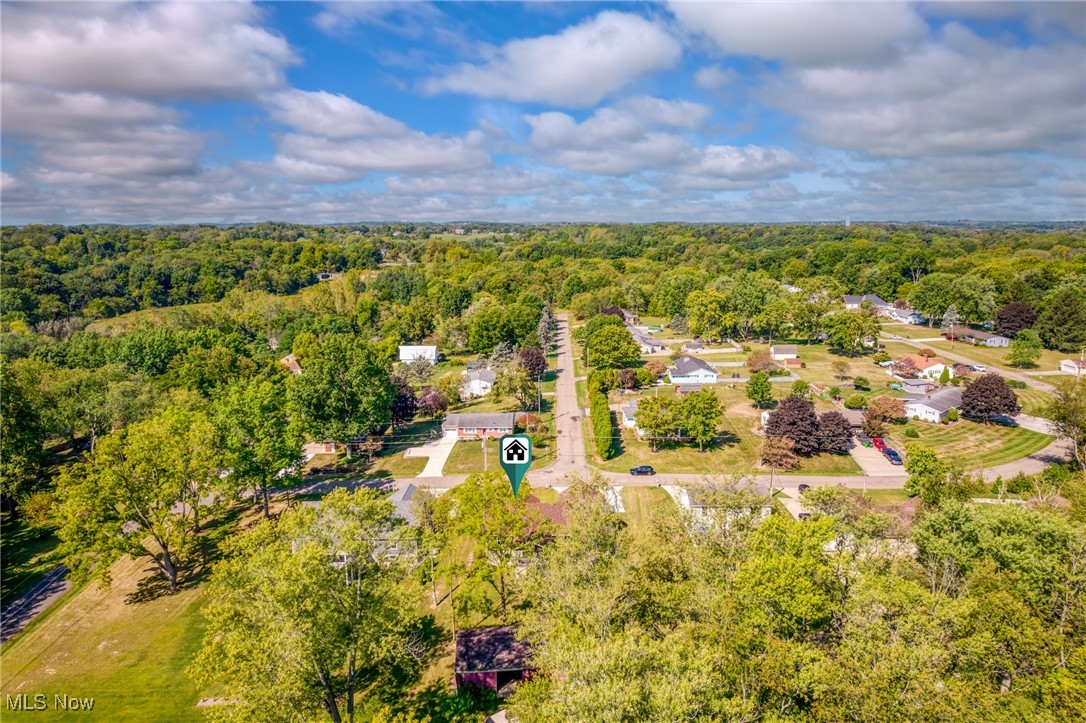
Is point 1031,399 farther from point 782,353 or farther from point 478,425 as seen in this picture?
point 478,425

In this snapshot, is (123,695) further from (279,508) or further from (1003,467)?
(1003,467)

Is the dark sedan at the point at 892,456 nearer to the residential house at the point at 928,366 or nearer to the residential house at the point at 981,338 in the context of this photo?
the residential house at the point at 928,366

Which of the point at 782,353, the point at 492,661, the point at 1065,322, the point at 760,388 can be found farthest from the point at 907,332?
the point at 492,661

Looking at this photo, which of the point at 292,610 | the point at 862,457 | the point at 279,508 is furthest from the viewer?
the point at 862,457

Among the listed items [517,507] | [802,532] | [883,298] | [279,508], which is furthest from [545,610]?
[883,298]

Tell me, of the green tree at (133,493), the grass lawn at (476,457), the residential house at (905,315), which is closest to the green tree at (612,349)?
the grass lawn at (476,457)

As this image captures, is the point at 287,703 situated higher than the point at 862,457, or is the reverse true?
→ the point at 287,703
